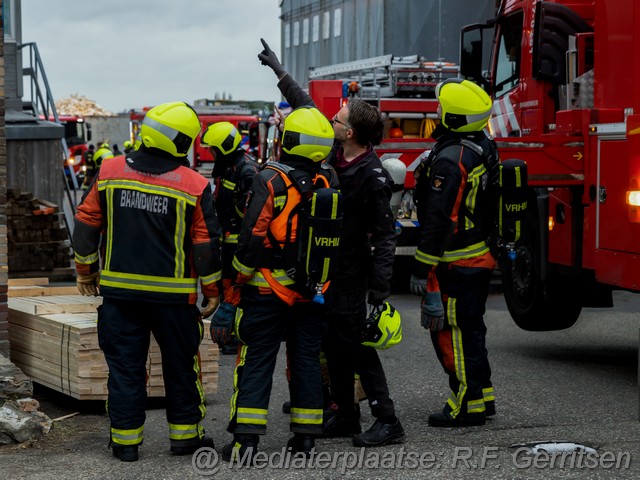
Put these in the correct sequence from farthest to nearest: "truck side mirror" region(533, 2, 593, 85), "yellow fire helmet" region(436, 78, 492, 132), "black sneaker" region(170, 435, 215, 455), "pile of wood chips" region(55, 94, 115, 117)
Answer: "pile of wood chips" region(55, 94, 115, 117)
"truck side mirror" region(533, 2, 593, 85)
"yellow fire helmet" region(436, 78, 492, 132)
"black sneaker" region(170, 435, 215, 455)

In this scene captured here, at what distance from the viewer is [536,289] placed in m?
9.51

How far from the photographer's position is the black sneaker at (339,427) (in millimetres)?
6559

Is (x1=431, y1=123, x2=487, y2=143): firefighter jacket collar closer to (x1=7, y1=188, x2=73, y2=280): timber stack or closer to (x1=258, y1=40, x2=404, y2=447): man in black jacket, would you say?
(x1=258, y1=40, x2=404, y2=447): man in black jacket

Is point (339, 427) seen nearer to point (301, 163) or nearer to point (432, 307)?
point (432, 307)

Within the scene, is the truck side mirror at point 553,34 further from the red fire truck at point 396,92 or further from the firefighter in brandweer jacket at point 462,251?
the red fire truck at point 396,92

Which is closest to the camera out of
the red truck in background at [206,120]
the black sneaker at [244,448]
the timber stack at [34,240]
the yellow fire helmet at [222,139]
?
the black sneaker at [244,448]

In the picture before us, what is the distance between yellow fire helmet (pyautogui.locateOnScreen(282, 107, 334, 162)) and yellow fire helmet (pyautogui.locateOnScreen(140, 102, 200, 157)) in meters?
0.50

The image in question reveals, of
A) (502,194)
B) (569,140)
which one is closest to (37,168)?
(569,140)

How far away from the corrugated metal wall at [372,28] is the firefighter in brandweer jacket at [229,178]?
13.3 metres

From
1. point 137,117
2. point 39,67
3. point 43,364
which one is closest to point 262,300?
point 43,364

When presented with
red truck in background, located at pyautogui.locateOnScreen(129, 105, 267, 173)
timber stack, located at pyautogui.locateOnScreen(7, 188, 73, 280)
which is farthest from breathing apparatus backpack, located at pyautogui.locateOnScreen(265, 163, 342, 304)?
red truck in background, located at pyautogui.locateOnScreen(129, 105, 267, 173)

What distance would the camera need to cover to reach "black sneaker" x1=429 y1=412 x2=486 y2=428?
6.80 m

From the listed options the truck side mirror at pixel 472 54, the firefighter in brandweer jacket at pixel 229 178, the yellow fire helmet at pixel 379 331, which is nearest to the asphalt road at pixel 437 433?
the yellow fire helmet at pixel 379 331

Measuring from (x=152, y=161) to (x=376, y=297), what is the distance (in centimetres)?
142
